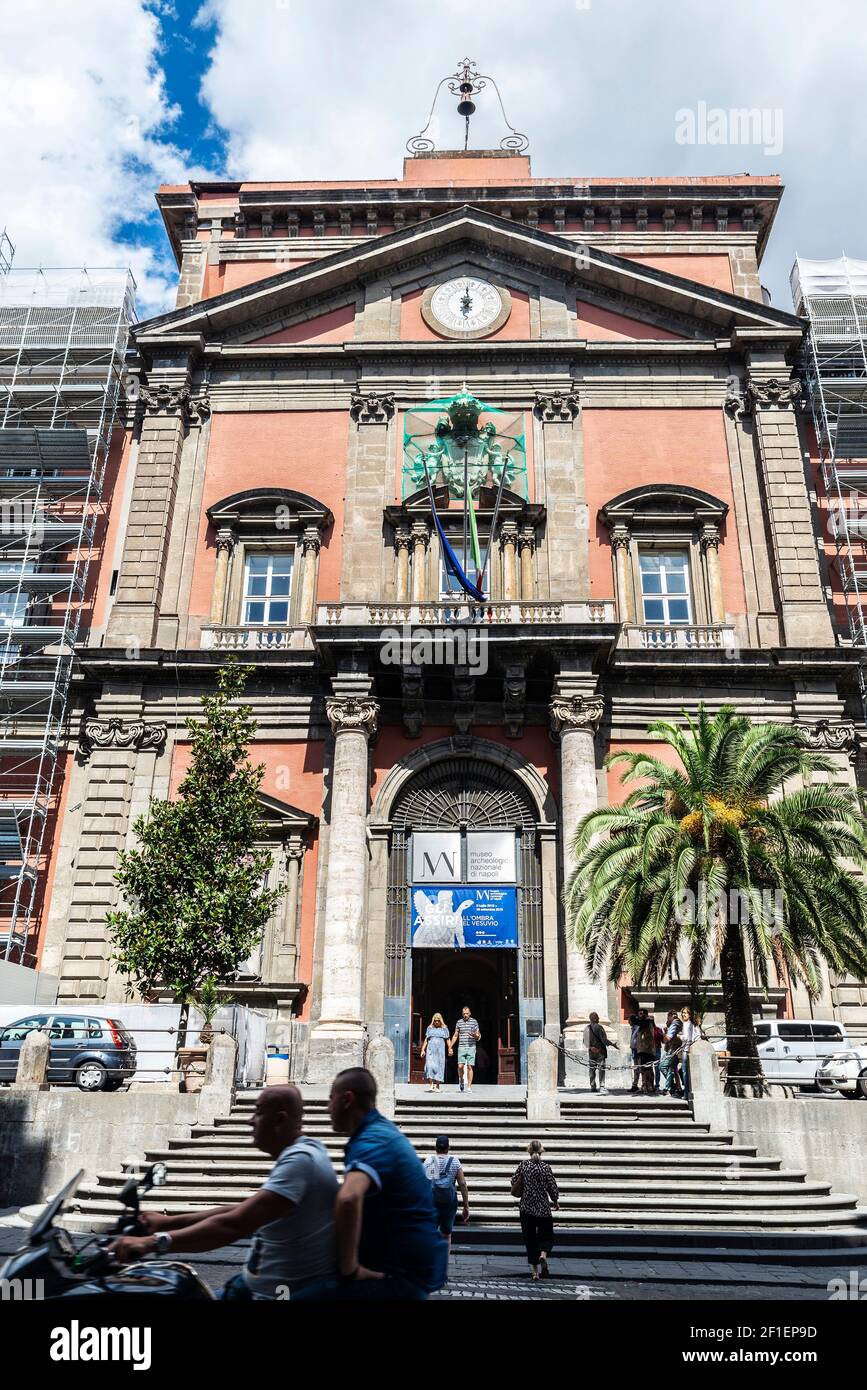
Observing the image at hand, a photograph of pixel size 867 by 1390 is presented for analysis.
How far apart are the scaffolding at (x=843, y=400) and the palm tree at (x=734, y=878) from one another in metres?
8.79

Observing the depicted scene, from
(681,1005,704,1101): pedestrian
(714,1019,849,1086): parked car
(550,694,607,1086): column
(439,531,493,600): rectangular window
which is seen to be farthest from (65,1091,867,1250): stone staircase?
(439,531,493,600): rectangular window

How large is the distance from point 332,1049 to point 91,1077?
4780mm

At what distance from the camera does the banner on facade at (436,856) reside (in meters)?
22.8

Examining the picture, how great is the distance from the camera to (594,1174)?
14.2 m

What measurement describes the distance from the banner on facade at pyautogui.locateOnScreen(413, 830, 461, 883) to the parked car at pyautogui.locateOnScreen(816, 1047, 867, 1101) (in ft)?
25.9

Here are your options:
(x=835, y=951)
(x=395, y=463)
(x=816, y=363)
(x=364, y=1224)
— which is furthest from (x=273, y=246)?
(x=364, y=1224)

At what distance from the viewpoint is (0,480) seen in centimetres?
2795

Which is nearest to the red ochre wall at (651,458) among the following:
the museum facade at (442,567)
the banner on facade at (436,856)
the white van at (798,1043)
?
the museum facade at (442,567)

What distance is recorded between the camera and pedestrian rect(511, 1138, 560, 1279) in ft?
33.5

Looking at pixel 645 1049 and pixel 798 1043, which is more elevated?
pixel 798 1043

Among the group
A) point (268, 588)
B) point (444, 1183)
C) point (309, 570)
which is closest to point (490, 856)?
point (309, 570)

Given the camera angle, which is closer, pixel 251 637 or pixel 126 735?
pixel 126 735

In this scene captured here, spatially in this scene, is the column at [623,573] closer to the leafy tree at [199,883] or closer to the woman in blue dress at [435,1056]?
the leafy tree at [199,883]

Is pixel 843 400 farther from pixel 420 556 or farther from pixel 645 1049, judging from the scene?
pixel 645 1049
